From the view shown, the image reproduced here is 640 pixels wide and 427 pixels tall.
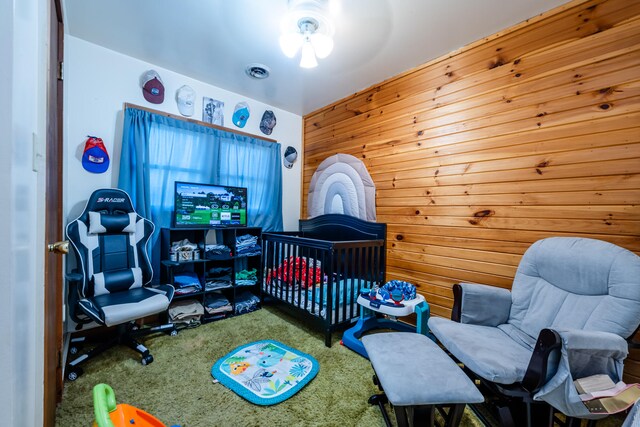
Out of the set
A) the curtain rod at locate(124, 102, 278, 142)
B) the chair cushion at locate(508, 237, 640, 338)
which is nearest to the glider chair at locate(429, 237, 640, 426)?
the chair cushion at locate(508, 237, 640, 338)

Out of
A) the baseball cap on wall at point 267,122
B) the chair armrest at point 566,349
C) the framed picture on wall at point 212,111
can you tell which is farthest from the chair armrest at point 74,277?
the chair armrest at point 566,349

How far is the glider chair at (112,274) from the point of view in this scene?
185 cm

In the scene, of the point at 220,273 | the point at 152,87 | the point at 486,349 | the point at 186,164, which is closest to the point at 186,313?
the point at 220,273

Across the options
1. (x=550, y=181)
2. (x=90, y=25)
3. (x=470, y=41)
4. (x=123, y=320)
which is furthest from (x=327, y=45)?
(x=123, y=320)

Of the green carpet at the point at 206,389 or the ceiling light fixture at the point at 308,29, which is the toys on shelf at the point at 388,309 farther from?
the ceiling light fixture at the point at 308,29

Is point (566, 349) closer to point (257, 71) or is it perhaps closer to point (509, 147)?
point (509, 147)

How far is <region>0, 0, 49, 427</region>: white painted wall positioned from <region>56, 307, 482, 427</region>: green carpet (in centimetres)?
75

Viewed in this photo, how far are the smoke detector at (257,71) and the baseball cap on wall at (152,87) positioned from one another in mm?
857

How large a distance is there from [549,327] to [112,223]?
124 inches

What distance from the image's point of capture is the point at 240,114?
10.5 feet

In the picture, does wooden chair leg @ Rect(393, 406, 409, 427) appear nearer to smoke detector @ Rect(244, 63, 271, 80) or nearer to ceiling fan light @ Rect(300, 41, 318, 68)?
ceiling fan light @ Rect(300, 41, 318, 68)

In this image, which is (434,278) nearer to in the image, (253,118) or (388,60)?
(388,60)

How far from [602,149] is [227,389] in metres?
2.74

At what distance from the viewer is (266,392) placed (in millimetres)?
1605
